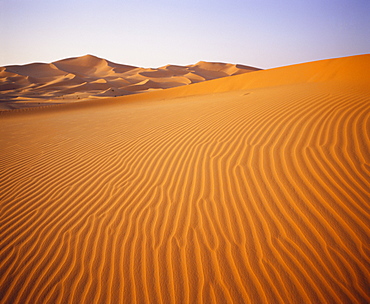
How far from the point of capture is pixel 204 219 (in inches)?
103

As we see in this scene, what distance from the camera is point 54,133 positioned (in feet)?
25.1

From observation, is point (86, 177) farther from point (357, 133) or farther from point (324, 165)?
point (357, 133)

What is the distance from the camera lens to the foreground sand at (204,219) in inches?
76.4

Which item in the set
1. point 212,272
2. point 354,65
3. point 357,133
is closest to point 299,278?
point 212,272

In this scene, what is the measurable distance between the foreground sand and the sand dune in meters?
21.7

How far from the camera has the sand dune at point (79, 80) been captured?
29.4 meters

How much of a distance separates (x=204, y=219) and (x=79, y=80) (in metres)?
56.1

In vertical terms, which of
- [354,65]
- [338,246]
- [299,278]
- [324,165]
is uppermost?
[354,65]

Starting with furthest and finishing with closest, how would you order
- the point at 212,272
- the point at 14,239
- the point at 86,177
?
1. the point at 86,177
2. the point at 14,239
3. the point at 212,272

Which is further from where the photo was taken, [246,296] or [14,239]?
[14,239]

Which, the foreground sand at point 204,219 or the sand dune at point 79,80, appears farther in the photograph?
the sand dune at point 79,80

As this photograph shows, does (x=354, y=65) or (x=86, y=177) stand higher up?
(x=354, y=65)

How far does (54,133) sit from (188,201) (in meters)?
6.88

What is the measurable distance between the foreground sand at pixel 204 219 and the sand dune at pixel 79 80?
21723 millimetres
